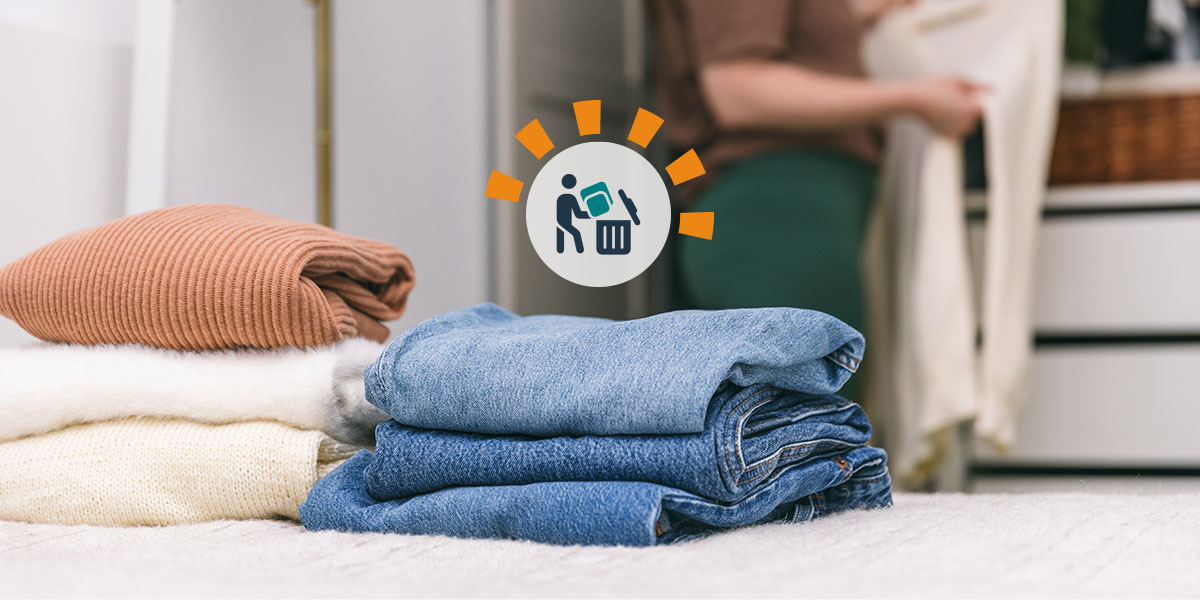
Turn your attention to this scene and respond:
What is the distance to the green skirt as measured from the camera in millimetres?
1002

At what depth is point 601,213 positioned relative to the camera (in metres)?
0.74

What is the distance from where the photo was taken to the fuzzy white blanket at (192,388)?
2.00 feet

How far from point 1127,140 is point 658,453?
1.30 metres

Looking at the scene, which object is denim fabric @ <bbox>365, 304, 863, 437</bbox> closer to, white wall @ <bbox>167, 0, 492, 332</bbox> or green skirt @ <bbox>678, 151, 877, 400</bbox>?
green skirt @ <bbox>678, 151, 877, 400</bbox>

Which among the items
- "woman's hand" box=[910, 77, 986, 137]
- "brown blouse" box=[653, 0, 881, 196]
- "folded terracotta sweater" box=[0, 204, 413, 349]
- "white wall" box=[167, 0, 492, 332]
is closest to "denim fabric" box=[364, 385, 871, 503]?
"folded terracotta sweater" box=[0, 204, 413, 349]

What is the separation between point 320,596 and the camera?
0.38 m

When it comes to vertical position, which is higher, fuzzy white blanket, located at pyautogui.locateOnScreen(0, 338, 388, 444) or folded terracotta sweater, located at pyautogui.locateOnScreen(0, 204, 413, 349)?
folded terracotta sweater, located at pyautogui.locateOnScreen(0, 204, 413, 349)

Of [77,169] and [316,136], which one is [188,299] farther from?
[316,136]

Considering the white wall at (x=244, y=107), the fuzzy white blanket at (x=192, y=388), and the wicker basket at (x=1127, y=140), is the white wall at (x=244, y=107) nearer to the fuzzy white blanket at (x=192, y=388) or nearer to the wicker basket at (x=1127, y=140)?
the fuzzy white blanket at (x=192, y=388)

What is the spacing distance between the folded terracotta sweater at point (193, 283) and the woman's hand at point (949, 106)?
0.87 m

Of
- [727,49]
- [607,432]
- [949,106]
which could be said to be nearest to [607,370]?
[607,432]

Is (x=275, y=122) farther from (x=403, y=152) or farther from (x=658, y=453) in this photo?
(x=658, y=453)

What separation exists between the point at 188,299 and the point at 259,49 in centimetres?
56

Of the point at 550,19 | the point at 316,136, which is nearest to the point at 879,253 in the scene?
the point at 550,19
